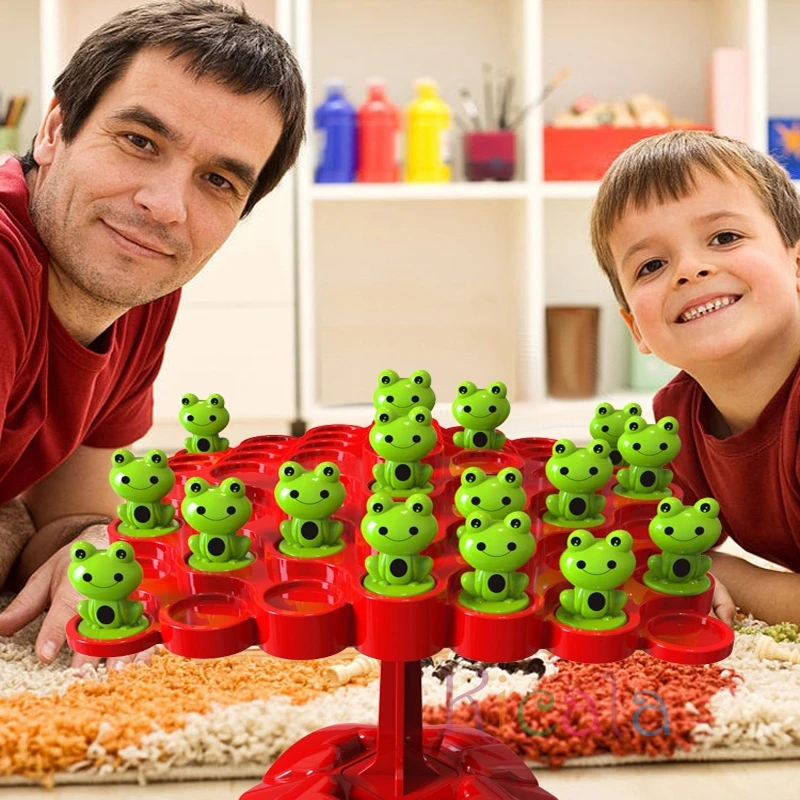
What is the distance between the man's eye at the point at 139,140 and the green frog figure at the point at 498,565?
573 millimetres

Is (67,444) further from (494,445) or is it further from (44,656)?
(494,445)

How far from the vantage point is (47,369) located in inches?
44.1

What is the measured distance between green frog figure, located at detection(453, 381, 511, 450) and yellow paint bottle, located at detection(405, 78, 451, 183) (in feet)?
4.86

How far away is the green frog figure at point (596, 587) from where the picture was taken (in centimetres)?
62

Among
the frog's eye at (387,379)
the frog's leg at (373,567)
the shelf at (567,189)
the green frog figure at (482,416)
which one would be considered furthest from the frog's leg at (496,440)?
the shelf at (567,189)

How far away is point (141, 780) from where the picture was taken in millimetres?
820

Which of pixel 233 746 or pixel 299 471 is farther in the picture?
pixel 233 746

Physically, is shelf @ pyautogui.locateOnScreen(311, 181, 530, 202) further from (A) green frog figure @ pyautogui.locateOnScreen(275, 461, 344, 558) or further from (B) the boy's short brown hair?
(A) green frog figure @ pyautogui.locateOnScreen(275, 461, 344, 558)

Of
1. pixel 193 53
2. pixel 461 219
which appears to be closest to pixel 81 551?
pixel 193 53

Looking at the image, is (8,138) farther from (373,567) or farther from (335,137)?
(373,567)

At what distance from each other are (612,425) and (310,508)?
0.32 metres

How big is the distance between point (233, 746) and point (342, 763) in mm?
108

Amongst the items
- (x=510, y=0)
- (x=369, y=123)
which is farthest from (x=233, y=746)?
(x=510, y=0)

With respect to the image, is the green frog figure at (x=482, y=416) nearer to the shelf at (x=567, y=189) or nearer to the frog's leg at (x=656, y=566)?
the frog's leg at (x=656, y=566)
